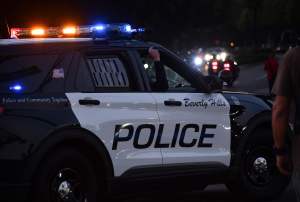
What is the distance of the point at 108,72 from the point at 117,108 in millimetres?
425

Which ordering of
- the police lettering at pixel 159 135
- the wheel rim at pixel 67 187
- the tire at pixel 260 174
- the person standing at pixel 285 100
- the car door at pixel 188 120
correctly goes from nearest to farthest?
the person standing at pixel 285 100
the wheel rim at pixel 67 187
the police lettering at pixel 159 135
the car door at pixel 188 120
the tire at pixel 260 174

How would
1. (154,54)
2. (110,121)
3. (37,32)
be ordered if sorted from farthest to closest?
(37,32)
(154,54)
(110,121)

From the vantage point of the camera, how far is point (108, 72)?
7.21 meters

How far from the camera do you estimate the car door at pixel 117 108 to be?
6793 mm

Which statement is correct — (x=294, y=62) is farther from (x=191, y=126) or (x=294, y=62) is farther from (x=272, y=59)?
(x=272, y=59)

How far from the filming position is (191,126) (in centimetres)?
749

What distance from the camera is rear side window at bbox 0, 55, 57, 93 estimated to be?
255 inches

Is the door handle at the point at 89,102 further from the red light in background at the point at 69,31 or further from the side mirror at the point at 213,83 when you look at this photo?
the side mirror at the point at 213,83

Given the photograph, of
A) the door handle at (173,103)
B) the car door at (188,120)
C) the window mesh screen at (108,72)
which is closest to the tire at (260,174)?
the car door at (188,120)

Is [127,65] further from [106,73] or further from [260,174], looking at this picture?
[260,174]

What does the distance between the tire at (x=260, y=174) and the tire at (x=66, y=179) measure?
193 cm

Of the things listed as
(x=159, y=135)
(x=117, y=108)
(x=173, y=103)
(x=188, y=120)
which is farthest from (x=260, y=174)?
(x=117, y=108)

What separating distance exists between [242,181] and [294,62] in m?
3.80

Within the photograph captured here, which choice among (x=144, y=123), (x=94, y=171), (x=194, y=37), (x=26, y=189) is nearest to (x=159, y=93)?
(x=144, y=123)
